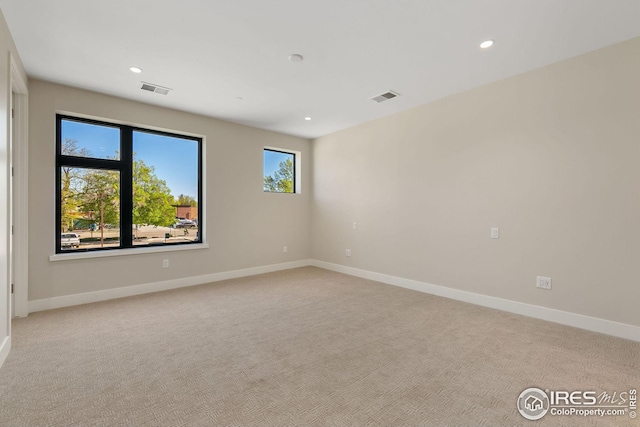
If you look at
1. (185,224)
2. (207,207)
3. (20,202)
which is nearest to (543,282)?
(207,207)

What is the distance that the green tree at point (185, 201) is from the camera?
15.1ft

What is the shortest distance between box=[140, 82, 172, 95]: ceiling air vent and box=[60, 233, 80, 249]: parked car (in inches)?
82.8

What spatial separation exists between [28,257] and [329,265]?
433 cm

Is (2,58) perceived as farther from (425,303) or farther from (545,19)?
(425,303)

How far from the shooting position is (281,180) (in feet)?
19.3

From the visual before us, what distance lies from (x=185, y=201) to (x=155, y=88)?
1.73 meters

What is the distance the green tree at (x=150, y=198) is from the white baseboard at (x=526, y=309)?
3.46 m

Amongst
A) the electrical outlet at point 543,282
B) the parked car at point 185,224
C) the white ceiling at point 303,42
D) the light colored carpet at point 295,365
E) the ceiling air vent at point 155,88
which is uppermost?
the ceiling air vent at point 155,88

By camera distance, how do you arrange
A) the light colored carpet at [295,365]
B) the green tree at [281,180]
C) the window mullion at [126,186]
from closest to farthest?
1. the light colored carpet at [295,365]
2. the window mullion at [126,186]
3. the green tree at [281,180]

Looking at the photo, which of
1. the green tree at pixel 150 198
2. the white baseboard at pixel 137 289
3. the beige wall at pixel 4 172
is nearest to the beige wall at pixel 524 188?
the white baseboard at pixel 137 289

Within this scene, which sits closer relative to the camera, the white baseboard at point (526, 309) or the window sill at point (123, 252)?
the white baseboard at point (526, 309)

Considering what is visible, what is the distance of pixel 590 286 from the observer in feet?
9.34

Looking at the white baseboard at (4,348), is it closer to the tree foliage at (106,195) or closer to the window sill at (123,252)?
the window sill at (123,252)

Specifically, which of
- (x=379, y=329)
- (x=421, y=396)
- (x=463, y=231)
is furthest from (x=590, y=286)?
(x=421, y=396)
